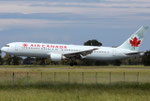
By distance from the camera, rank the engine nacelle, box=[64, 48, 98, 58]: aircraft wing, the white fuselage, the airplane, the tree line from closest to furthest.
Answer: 1. the white fuselage
2. the airplane
3. the engine nacelle
4. box=[64, 48, 98, 58]: aircraft wing
5. the tree line

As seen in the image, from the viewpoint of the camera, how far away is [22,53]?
2424 inches

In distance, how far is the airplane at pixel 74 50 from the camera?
2421 inches

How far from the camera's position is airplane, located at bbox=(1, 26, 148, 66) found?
61.5 meters

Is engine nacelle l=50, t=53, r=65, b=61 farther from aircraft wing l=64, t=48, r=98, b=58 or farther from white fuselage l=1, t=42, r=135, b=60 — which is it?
aircraft wing l=64, t=48, r=98, b=58

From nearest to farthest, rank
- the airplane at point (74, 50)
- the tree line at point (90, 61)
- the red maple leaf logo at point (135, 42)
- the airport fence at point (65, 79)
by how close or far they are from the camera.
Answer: the airport fence at point (65, 79) < the airplane at point (74, 50) < the red maple leaf logo at point (135, 42) < the tree line at point (90, 61)

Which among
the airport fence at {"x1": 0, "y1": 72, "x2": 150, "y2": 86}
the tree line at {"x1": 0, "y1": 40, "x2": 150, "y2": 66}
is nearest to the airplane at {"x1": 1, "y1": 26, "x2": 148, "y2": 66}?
the tree line at {"x1": 0, "y1": 40, "x2": 150, "y2": 66}

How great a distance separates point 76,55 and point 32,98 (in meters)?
39.2

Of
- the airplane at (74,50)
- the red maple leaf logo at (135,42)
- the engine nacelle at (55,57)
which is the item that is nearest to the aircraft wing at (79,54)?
the airplane at (74,50)

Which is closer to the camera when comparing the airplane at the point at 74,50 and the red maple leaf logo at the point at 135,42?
the airplane at the point at 74,50

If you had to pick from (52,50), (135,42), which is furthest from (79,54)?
(135,42)

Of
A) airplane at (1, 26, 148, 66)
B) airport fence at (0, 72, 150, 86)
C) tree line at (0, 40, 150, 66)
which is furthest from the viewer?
tree line at (0, 40, 150, 66)

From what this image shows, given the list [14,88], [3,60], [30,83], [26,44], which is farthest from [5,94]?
[3,60]

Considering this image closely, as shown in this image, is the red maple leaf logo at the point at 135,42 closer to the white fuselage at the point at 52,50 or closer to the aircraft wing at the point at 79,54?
the white fuselage at the point at 52,50

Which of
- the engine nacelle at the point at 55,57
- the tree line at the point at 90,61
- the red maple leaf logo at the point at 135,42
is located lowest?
the tree line at the point at 90,61
